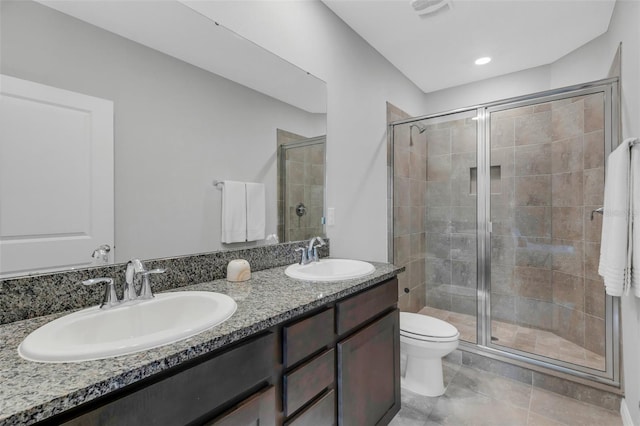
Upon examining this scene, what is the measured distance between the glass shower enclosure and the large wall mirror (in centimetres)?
161

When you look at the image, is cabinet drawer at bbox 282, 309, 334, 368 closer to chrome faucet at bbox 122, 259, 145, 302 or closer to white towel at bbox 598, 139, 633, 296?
chrome faucet at bbox 122, 259, 145, 302

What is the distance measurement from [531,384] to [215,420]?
2.28 metres

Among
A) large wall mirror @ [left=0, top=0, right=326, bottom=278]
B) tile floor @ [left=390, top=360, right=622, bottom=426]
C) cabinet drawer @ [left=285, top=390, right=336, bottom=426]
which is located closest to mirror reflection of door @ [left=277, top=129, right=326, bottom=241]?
→ large wall mirror @ [left=0, top=0, right=326, bottom=278]

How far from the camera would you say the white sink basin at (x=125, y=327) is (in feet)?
2.17

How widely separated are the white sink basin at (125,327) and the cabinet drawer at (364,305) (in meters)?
→ 0.47

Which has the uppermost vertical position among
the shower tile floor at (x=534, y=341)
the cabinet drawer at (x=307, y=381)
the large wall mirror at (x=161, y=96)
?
the large wall mirror at (x=161, y=96)

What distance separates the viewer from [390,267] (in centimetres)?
167

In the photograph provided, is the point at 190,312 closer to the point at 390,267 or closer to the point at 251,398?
the point at 251,398

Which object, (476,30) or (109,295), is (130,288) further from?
(476,30)

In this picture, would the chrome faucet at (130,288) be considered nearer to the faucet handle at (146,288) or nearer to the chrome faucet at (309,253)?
the faucet handle at (146,288)

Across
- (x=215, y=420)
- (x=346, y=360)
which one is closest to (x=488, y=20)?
(x=346, y=360)

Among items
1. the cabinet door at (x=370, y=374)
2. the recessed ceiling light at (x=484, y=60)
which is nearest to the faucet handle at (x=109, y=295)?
the cabinet door at (x=370, y=374)

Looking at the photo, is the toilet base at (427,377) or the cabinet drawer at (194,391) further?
the toilet base at (427,377)

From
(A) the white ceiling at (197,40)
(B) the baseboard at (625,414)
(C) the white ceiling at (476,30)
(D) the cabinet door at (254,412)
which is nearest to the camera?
(D) the cabinet door at (254,412)
